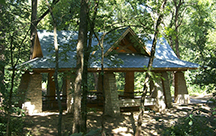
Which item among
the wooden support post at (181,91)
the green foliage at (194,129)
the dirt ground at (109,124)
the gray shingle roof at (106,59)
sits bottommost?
the dirt ground at (109,124)

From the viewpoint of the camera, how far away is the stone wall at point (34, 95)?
38.5 ft

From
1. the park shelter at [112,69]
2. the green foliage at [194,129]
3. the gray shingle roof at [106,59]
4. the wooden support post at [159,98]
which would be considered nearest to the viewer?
the green foliage at [194,129]

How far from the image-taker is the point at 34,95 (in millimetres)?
12000

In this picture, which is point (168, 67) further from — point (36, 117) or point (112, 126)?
point (36, 117)

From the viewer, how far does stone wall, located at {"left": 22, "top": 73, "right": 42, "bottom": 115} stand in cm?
1174

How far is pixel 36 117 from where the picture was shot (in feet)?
36.1

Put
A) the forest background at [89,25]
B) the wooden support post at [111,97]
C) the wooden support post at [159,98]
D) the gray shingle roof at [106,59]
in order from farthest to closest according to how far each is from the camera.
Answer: the wooden support post at [159,98], the wooden support post at [111,97], the gray shingle roof at [106,59], the forest background at [89,25]

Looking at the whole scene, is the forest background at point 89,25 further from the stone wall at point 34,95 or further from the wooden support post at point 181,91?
the wooden support post at point 181,91

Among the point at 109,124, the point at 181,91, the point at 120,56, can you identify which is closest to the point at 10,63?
the point at 109,124

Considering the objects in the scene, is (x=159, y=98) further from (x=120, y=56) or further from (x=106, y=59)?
(x=106, y=59)

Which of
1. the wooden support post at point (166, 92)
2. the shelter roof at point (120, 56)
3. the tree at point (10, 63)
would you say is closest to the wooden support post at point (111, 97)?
the shelter roof at point (120, 56)

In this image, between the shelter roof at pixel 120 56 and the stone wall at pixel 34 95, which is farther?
the stone wall at pixel 34 95

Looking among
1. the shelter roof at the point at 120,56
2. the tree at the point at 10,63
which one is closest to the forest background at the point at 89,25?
the tree at the point at 10,63

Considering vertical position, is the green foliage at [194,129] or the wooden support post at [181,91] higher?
the wooden support post at [181,91]
